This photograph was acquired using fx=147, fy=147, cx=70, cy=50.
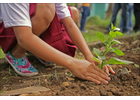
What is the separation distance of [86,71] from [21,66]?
2.82ft

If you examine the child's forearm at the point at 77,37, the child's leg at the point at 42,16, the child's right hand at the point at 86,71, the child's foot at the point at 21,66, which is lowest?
the child's foot at the point at 21,66

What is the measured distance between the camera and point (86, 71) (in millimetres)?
1167

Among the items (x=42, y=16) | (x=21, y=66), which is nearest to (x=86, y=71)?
(x=42, y=16)

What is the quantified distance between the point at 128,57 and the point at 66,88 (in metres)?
1.09

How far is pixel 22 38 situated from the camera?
3.61 feet

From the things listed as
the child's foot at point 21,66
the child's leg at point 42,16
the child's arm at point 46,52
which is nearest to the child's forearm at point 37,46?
the child's arm at point 46,52

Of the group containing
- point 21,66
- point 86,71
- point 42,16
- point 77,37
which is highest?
point 42,16

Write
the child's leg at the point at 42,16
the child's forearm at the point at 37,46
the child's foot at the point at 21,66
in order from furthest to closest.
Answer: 1. the child's foot at the point at 21,66
2. the child's leg at the point at 42,16
3. the child's forearm at the point at 37,46

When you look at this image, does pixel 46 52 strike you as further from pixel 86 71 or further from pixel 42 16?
pixel 42 16

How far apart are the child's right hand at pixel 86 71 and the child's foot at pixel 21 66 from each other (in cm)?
67

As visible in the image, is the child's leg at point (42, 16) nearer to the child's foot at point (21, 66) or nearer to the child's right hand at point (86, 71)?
the child's foot at point (21, 66)

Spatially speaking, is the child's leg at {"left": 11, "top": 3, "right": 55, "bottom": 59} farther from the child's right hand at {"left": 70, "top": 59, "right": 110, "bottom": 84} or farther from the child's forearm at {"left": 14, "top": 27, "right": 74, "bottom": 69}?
the child's right hand at {"left": 70, "top": 59, "right": 110, "bottom": 84}

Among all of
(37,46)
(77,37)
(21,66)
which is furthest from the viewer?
(21,66)

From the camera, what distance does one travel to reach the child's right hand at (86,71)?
1145 mm
